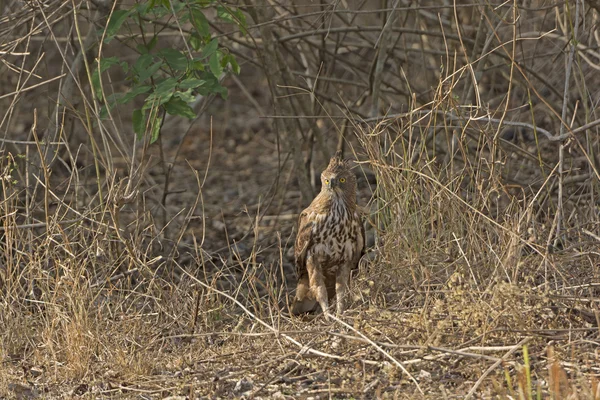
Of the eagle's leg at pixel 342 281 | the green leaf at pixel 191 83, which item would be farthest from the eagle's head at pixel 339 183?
the green leaf at pixel 191 83

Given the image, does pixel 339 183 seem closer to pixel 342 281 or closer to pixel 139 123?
pixel 342 281

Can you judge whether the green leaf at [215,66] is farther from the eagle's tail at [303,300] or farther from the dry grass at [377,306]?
the eagle's tail at [303,300]

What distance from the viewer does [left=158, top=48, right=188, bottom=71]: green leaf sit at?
6586mm

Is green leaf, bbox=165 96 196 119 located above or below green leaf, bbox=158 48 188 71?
below

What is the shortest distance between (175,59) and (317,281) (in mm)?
1768

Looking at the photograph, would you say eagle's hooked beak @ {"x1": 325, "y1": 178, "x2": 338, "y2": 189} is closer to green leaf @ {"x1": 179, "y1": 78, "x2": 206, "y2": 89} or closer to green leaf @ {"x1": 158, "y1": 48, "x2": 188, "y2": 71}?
green leaf @ {"x1": 179, "y1": 78, "x2": 206, "y2": 89}

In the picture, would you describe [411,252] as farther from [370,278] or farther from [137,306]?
[137,306]

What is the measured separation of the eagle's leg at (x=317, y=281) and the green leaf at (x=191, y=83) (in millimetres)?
1400

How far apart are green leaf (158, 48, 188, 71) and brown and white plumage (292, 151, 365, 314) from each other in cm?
118

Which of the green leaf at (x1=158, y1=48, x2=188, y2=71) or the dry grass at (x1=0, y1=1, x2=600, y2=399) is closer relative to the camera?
the dry grass at (x1=0, y1=1, x2=600, y2=399)

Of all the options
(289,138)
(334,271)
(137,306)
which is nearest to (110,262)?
(137,306)

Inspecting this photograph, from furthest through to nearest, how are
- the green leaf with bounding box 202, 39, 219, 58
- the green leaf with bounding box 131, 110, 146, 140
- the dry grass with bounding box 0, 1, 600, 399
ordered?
the green leaf with bounding box 131, 110, 146, 140
the green leaf with bounding box 202, 39, 219, 58
the dry grass with bounding box 0, 1, 600, 399

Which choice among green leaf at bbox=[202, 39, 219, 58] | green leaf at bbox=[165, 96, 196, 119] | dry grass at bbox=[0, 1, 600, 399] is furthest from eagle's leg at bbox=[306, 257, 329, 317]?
green leaf at bbox=[202, 39, 219, 58]

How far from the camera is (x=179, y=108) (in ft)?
21.0
